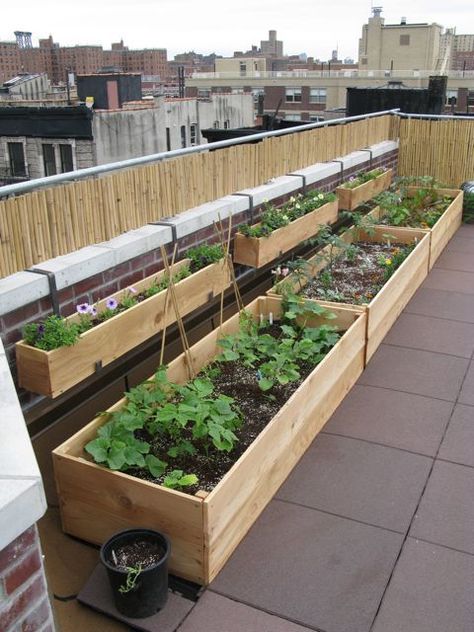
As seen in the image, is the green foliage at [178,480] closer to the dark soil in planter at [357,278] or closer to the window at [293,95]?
the dark soil in planter at [357,278]

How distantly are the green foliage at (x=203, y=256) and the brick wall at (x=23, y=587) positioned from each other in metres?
3.81

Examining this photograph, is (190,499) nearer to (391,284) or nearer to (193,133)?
(391,284)

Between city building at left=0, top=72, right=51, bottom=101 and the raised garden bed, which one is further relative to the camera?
city building at left=0, top=72, right=51, bottom=101

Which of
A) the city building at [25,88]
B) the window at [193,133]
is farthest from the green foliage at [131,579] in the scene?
the city building at [25,88]

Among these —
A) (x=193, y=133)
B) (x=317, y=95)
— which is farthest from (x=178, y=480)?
(x=317, y=95)

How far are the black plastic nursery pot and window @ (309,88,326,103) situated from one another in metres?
58.2

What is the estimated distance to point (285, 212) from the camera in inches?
267

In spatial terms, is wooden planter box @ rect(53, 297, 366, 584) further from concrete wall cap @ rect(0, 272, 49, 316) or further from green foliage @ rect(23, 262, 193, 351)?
concrete wall cap @ rect(0, 272, 49, 316)

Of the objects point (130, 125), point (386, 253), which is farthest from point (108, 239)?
point (130, 125)

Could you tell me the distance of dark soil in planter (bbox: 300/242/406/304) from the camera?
6363 mm

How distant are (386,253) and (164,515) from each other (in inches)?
208

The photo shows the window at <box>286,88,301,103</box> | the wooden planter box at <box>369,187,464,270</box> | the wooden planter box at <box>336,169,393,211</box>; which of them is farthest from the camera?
the window at <box>286,88,301,103</box>

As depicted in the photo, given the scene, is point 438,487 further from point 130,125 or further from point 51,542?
point 130,125

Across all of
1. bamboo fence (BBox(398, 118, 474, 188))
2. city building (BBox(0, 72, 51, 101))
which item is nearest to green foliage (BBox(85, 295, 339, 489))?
bamboo fence (BBox(398, 118, 474, 188))
